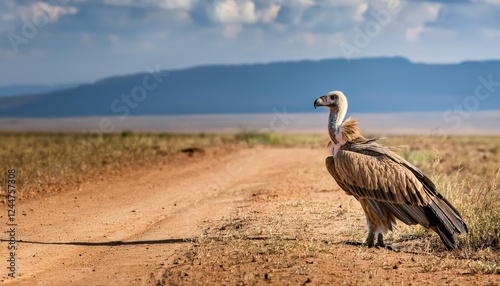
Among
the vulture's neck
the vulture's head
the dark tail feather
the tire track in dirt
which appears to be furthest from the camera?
the vulture's head

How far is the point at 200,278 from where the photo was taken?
7715 millimetres

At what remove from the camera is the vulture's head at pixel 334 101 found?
932 cm

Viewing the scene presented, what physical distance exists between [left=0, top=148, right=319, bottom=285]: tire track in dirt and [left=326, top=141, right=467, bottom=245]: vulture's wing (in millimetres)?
2443

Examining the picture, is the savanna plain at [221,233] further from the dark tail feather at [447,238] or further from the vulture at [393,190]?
the vulture at [393,190]

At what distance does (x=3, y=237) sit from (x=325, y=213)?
475 cm

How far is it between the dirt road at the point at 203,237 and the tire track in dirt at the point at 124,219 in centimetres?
2

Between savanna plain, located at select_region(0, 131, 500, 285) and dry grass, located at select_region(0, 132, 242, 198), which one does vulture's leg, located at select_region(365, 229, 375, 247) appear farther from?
dry grass, located at select_region(0, 132, 242, 198)

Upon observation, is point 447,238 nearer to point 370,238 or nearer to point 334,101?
point 370,238

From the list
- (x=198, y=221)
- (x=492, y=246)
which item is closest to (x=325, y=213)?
(x=198, y=221)

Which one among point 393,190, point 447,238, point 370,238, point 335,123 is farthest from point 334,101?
point 447,238

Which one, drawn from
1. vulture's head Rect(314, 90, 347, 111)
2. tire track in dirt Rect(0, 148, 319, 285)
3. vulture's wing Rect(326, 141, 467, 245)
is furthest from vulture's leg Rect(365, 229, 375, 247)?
tire track in dirt Rect(0, 148, 319, 285)

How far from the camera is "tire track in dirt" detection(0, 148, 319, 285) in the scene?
8.47 metres

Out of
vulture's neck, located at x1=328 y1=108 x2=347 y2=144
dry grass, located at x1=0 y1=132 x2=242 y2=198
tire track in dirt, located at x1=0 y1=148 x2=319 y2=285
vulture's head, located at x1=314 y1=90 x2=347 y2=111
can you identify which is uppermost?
vulture's head, located at x1=314 y1=90 x2=347 y2=111

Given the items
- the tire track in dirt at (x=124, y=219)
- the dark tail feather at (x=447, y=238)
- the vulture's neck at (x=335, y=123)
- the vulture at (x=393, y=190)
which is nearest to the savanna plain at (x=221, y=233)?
the tire track in dirt at (x=124, y=219)
